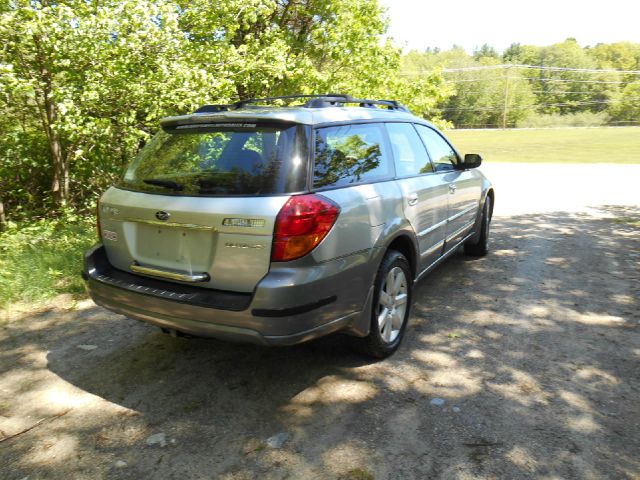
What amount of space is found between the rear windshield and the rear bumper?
537 millimetres

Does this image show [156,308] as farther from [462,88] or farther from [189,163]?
[462,88]

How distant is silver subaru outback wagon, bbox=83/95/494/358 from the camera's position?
108 inches

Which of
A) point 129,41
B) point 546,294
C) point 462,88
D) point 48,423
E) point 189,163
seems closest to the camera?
point 48,423

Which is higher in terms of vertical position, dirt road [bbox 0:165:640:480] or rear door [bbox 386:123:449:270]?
rear door [bbox 386:123:449:270]

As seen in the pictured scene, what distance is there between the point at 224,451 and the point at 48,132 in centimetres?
660

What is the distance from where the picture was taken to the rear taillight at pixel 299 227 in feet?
8.89

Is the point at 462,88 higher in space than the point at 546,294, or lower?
higher

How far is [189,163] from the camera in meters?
3.20

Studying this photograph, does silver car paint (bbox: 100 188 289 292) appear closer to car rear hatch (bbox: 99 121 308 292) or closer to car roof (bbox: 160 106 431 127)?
car rear hatch (bbox: 99 121 308 292)

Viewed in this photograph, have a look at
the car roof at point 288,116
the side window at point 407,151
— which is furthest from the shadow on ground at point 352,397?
the car roof at point 288,116

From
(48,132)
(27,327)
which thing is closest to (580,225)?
(27,327)

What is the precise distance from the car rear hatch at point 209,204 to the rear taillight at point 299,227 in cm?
5

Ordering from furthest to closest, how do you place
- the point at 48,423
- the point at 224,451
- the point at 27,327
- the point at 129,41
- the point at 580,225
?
1. the point at 580,225
2. the point at 129,41
3. the point at 27,327
4. the point at 48,423
5. the point at 224,451

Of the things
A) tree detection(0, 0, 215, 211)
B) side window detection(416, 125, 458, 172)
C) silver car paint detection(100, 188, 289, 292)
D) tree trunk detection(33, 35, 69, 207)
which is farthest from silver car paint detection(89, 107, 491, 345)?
tree trunk detection(33, 35, 69, 207)
